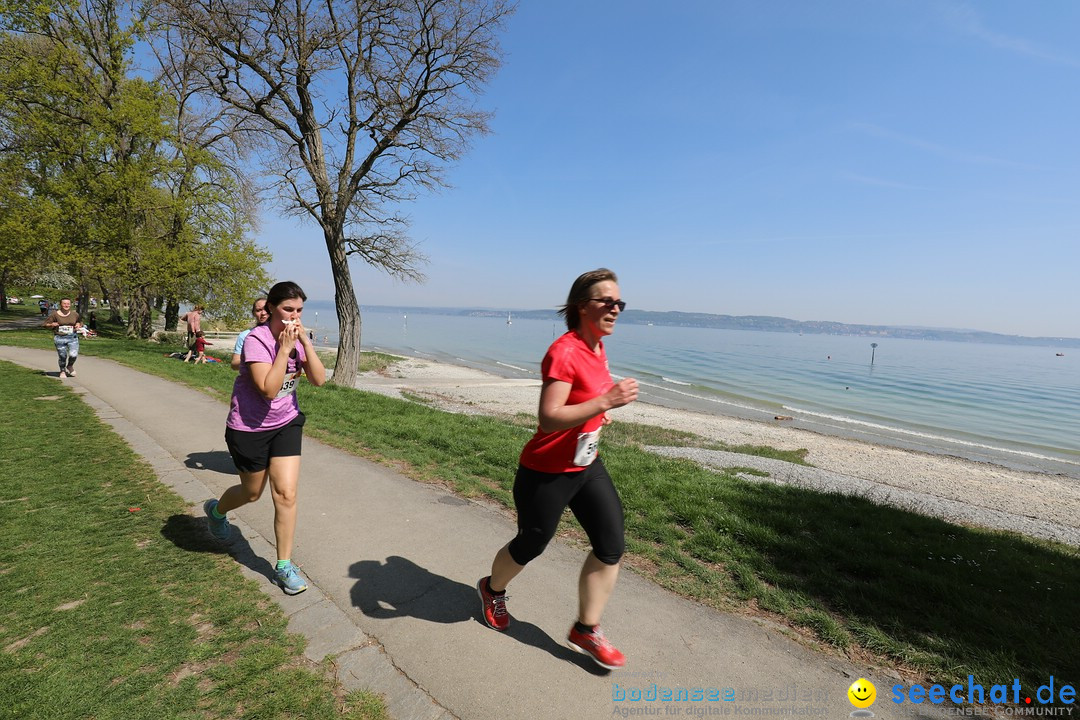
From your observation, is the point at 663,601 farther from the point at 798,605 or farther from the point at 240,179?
the point at 240,179

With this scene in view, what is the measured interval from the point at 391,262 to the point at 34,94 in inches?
601

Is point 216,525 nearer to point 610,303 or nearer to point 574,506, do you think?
point 574,506

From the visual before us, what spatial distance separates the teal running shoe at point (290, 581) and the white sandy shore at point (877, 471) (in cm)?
764

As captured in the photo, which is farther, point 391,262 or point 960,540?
point 391,262

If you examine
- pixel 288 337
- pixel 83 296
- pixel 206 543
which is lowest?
pixel 206 543

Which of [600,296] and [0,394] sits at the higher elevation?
[600,296]

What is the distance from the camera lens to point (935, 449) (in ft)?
56.7

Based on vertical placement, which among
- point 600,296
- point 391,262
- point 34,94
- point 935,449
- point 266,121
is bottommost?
point 935,449

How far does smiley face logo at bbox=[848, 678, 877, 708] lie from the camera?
97.0 inches

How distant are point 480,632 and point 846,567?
9.33 feet

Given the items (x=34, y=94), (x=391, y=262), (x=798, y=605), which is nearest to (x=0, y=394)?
(x=391, y=262)

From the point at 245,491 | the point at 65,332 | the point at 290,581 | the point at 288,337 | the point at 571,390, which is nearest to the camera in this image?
the point at 571,390

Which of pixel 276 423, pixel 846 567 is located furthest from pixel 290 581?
pixel 846 567

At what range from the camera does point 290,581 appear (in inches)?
123
